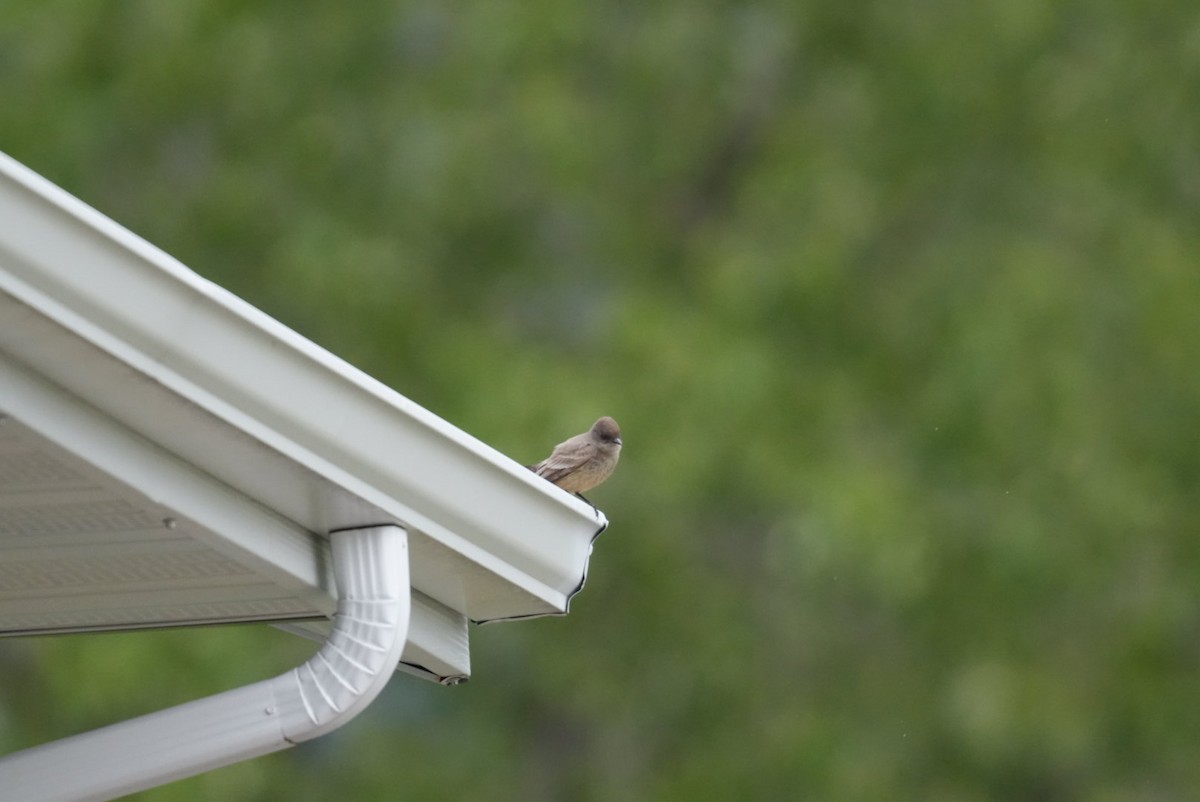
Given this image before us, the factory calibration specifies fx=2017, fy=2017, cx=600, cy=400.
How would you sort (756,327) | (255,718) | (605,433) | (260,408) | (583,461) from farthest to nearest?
(756,327)
(605,433)
(583,461)
(255,718)
(260,408)

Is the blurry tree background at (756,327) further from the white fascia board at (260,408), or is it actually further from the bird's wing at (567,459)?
the white fascia board at (260,408)

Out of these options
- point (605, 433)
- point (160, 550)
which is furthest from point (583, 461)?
point (160, 550)

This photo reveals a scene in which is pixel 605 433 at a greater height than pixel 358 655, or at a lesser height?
greater

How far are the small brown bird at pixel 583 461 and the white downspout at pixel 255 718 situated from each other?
380 centimetres

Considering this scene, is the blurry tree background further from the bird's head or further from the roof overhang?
the roof overhang

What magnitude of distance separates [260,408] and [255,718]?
57 cm

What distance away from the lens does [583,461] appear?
24.4 ft

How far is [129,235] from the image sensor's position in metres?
3.00

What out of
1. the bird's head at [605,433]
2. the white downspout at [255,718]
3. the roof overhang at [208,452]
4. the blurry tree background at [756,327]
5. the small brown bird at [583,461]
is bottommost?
the white downspout at [255,718]

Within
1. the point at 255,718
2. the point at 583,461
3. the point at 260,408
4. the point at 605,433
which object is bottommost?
the point at 255,718

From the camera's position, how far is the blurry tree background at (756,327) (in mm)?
13477

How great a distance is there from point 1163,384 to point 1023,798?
324cm

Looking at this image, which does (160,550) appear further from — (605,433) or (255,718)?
(605,433)

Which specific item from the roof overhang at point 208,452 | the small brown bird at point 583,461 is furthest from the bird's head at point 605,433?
the roof overhang at point 208,452
